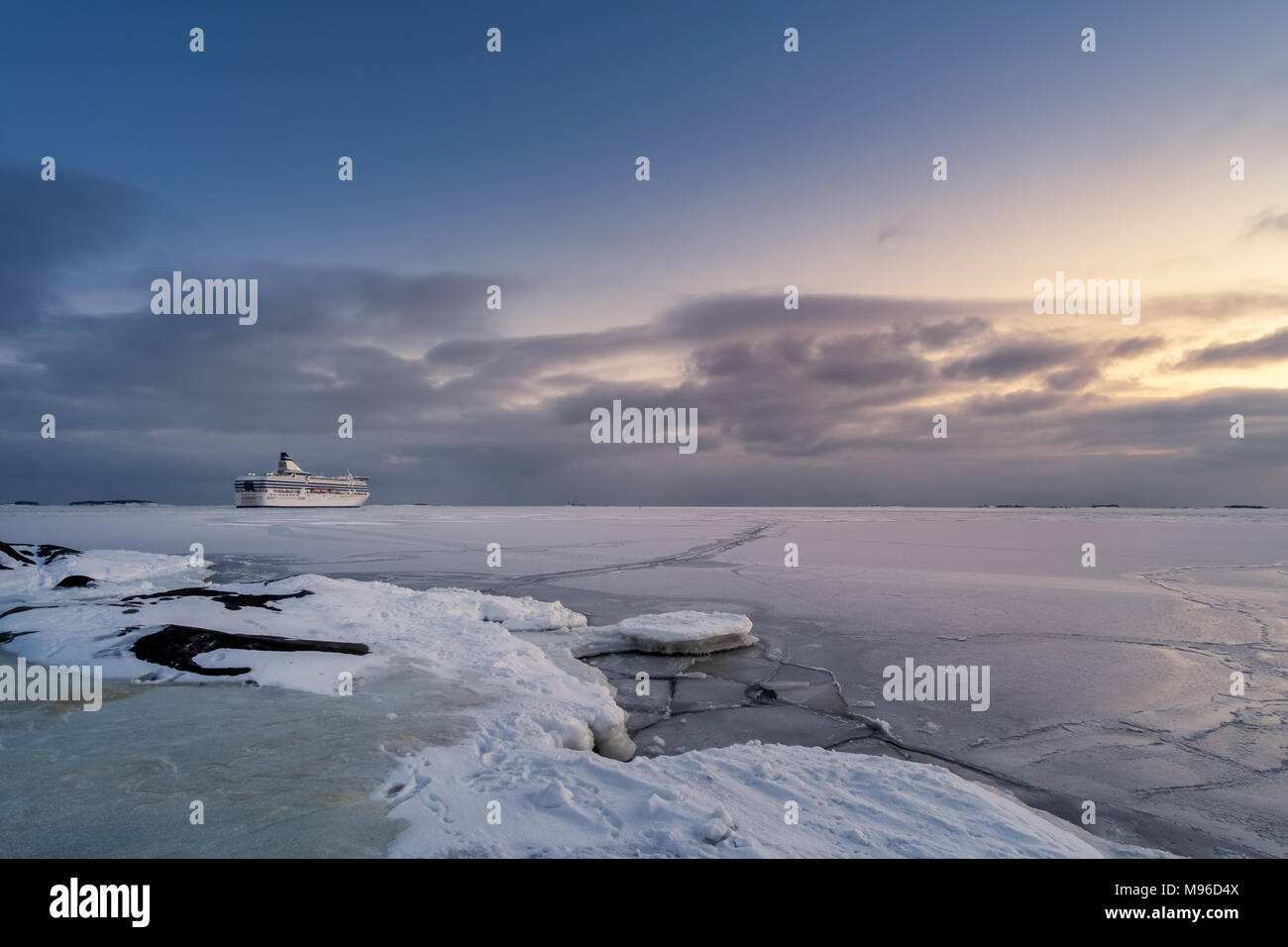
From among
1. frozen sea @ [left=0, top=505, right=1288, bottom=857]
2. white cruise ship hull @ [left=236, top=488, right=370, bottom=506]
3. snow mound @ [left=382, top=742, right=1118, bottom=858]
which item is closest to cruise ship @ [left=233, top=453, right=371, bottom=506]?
white cruise ship hull @ [left=236, top=488, right=370, bottom=506]

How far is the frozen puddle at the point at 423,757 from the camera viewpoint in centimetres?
336

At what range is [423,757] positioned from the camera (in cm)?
450

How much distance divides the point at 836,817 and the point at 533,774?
6.82ft

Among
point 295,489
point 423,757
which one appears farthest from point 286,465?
point 423,757

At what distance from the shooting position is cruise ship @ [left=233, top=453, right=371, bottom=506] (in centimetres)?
10006

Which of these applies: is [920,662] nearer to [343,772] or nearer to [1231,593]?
[343,772]

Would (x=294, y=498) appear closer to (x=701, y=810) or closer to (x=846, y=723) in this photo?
(x=846, y=723)

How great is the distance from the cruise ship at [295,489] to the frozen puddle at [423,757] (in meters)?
107

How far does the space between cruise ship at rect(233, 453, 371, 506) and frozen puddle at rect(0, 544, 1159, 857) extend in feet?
350

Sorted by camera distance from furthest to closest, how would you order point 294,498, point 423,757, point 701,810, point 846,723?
point 294,498
point 846,723
point 423,757
point 701,810

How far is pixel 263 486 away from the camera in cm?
10044

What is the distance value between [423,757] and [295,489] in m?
118
